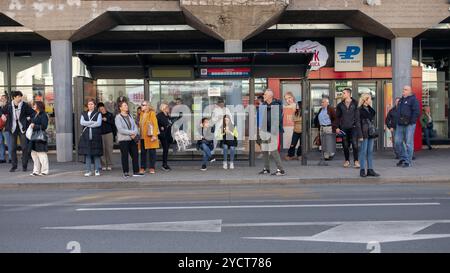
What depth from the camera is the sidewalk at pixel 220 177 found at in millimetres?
12141

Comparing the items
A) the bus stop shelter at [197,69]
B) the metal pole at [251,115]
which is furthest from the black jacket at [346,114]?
the metal pole at [251,115]

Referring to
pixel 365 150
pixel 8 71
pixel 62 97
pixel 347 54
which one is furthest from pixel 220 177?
pixel 8 71

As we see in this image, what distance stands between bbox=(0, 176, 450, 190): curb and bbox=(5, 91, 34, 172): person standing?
1.96 m

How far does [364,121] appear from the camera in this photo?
1234 centimetres

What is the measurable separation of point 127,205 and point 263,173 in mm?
4504

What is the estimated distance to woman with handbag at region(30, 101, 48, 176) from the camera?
1306 cm

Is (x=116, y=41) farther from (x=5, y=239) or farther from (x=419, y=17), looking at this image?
(x=5, y=239)

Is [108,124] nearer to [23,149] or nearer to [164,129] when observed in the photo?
[164,129]

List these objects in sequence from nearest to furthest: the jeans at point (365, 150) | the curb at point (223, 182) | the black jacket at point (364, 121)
A: the curb at point (223, 182)
the black jacket at point (364, 121)
the jeans at point (365, 150)

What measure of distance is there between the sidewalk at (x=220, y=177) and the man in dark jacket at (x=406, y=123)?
0.38 m

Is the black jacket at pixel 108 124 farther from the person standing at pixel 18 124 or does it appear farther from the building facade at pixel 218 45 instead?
the person standing at pixel 18 124

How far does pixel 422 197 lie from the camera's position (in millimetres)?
9844

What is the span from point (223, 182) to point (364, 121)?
11.4 ft
